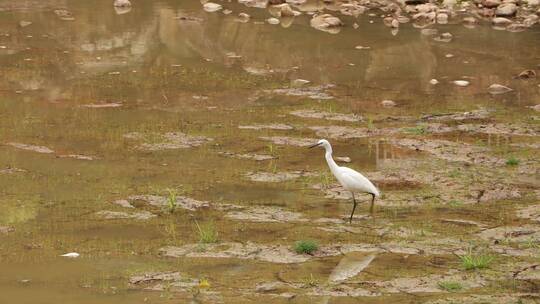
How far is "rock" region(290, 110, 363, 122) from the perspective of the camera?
15555 millimetres

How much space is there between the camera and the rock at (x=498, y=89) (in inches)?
685

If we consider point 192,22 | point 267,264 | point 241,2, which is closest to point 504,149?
point 267,264

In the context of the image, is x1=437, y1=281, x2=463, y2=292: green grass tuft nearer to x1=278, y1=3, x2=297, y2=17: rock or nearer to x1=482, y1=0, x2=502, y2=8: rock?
x1=278, y1=3, x2=297, y2=17: rock

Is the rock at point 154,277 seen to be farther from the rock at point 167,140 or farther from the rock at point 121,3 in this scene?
the rock at point 121,3

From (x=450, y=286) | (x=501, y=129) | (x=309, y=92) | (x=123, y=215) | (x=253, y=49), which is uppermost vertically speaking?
(x=450, y=286)

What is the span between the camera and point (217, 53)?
20.1m

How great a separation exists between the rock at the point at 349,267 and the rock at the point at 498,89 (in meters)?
7.83

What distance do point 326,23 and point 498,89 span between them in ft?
20.3

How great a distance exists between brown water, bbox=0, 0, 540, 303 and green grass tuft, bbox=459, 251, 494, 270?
9 centimetres

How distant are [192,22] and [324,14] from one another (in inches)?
114

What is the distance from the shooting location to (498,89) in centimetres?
1748

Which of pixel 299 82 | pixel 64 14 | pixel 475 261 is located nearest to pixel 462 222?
pixel 475 261

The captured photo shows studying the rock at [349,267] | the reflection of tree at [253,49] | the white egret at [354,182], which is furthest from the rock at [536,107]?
the rock at [349,267]

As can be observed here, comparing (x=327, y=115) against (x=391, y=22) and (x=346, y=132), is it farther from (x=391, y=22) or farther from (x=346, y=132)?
(x=391, y=22)
